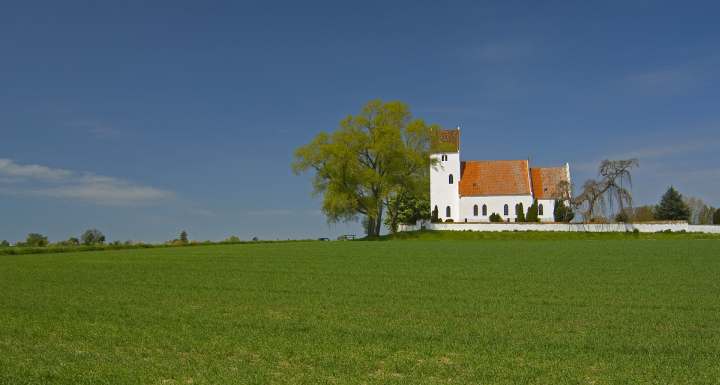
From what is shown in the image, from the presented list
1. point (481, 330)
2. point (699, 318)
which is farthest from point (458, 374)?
point (699, 318)

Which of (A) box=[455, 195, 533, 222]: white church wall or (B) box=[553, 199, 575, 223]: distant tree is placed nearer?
(B) box=[553, 199, 575, 223]: distant tree

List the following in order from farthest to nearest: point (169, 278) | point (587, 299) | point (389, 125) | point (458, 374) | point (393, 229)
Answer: point (393, 229), point (389, 125), point (169, 278), point (587, 299), point (458, 374)

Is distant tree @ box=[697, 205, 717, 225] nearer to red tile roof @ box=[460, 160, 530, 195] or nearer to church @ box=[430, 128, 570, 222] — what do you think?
church @ box=[430, 128, 570, 222]

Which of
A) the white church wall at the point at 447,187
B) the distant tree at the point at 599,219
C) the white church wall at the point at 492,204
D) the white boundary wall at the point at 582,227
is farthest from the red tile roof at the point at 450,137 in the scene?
the distant tree at the point at 599,219

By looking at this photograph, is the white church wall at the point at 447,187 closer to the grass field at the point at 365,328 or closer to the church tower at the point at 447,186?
the church tower at the point at 447,186

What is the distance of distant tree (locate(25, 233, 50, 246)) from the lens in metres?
38.0

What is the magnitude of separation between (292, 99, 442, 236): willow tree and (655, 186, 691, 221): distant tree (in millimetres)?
33255

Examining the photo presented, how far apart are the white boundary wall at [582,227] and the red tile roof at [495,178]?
12.1 metres

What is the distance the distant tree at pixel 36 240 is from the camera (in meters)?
38.0

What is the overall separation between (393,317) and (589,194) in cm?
4874

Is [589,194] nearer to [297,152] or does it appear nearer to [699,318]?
[297,152]

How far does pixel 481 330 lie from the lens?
7410 millimetres

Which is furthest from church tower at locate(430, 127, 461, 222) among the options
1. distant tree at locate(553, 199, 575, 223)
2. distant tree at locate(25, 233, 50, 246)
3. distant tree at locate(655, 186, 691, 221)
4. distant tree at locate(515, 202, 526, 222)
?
distant tree at locate(25, 233, 50, 246)

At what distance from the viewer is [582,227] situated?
48219 millimetres
